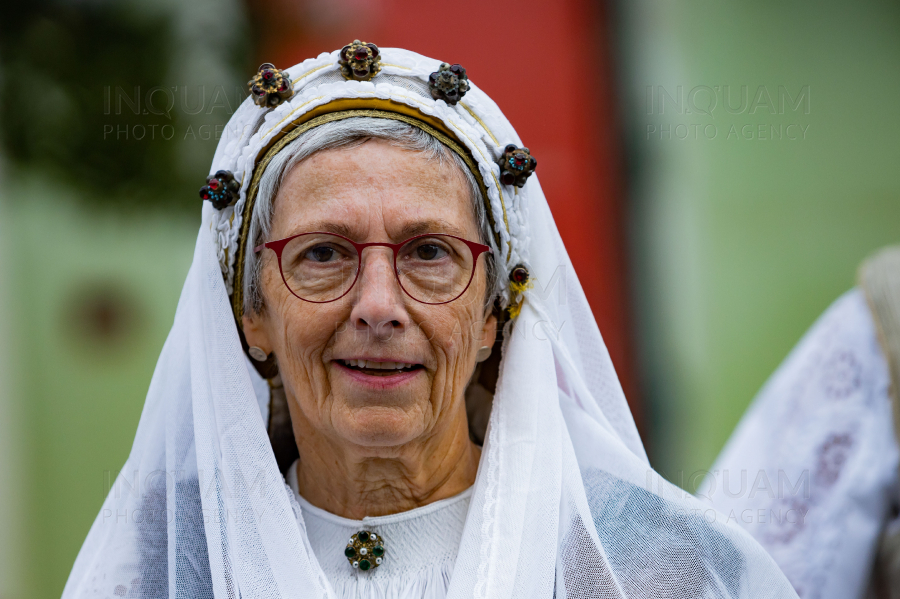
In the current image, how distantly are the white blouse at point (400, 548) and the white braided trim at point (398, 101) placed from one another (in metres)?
0.56

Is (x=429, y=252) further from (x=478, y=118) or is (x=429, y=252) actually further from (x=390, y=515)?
(x=390, y=515)

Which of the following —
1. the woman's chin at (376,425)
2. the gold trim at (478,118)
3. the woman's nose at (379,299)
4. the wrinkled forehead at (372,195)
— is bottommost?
the woman's chin at (376,425)

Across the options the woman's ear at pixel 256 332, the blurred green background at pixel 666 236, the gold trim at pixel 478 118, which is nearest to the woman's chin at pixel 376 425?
the woman's ear at pixel 256 332

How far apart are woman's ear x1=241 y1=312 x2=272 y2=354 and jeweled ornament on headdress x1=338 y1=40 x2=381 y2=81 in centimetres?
64

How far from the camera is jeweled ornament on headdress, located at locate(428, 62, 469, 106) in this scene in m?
1.94

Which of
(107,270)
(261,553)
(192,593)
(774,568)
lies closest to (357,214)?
(261,553)

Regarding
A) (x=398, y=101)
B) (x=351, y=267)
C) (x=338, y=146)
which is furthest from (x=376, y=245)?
(x=398, y=101)

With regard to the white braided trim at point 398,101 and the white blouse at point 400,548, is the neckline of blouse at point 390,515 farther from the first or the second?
the white braided trim at point 398,101

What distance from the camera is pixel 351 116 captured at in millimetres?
1892

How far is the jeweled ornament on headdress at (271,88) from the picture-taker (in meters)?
1.95

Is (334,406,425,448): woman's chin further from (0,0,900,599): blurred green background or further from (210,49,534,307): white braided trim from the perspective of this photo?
(0,0,900,599): blurred green background

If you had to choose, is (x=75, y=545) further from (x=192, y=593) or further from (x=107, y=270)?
(x=192, y=593)

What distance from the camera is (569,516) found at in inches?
71.4

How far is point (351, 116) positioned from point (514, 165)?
0.41 m
